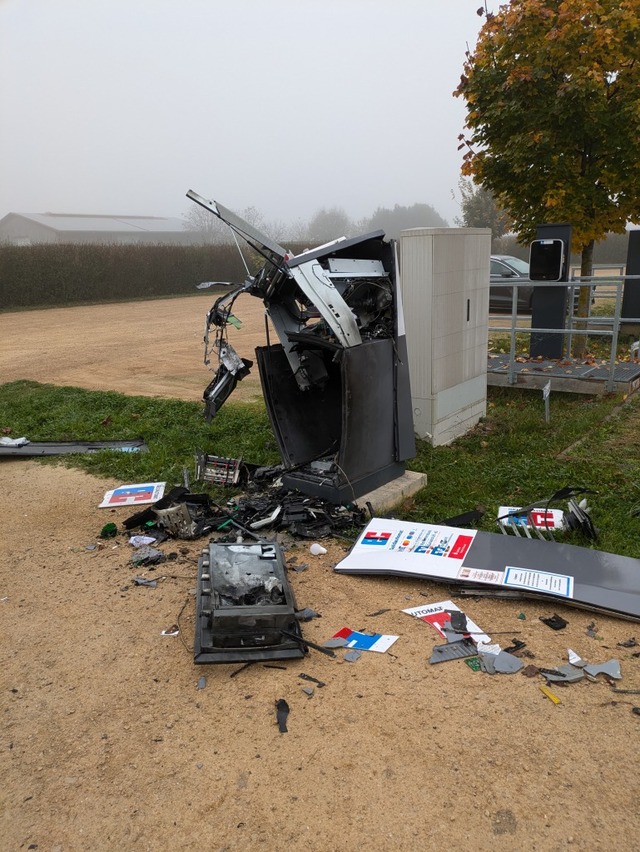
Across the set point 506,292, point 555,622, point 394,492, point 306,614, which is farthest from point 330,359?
point 506,292

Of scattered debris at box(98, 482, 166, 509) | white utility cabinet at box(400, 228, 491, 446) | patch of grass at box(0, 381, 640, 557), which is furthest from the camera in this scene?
white utility cabinet at box(400, 228, 491, 446)

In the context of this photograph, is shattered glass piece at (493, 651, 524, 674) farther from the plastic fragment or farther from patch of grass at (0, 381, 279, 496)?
patch of grass at (0, 381, 279, 496)

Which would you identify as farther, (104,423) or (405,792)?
(104,423)

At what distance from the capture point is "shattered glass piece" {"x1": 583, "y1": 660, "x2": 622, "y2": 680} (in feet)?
10.7

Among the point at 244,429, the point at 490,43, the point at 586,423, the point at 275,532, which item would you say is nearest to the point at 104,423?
the point at 244,429

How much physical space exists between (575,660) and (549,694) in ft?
1.11

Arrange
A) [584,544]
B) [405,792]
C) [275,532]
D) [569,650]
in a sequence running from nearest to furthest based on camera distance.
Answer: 1. [405,792]
2. [569,650]
3. [584,544]
4. [275,532]

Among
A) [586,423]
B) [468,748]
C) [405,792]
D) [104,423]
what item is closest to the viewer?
[405,792]

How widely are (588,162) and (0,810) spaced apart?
10477mm

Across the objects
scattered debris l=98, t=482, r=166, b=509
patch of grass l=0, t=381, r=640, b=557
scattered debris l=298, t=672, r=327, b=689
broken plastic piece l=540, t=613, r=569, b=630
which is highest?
scattered debris l=298, t=672, r=327, b=689

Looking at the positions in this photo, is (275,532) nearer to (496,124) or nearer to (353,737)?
(353,737)

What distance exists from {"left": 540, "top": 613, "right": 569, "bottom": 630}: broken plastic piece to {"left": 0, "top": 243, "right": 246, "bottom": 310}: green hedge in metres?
23.8

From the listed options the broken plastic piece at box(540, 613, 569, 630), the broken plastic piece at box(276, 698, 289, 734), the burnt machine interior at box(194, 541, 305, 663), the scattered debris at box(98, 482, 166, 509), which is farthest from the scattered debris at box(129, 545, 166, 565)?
the broken plastic piece at box(540, 613, 569, 630)

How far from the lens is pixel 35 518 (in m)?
5.71
